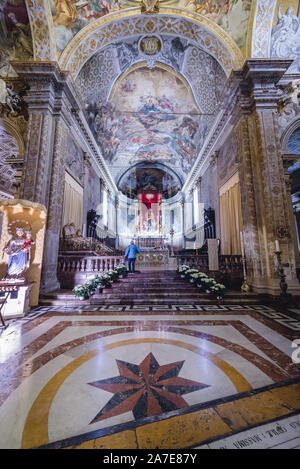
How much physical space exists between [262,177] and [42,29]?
878cm

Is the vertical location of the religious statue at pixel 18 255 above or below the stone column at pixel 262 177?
below

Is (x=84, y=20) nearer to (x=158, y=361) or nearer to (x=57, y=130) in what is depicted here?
(x=57, y=130)

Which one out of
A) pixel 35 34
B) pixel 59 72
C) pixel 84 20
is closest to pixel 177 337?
pixel 59 72

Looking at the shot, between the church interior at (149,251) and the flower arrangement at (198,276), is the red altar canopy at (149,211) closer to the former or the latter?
the church interior at (149,251)

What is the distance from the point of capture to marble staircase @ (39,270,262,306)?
4883 mm

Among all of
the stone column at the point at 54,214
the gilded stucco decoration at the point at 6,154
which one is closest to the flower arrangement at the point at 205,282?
the stone column at the point at 54,214

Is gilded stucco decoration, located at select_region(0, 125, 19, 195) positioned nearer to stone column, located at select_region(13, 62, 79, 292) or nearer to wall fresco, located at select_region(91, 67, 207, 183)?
stone column, located at select_region(13, 62, 79, 292)

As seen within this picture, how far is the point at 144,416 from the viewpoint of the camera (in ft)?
4.42

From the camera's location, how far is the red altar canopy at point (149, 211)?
816 inches

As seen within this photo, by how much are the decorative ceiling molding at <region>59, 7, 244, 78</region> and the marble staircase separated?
7.85 m

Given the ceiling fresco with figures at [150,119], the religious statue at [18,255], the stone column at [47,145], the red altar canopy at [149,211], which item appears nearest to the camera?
the religious statue at [18,255]

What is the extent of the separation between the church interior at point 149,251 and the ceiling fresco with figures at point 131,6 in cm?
5

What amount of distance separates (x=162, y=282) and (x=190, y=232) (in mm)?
11056

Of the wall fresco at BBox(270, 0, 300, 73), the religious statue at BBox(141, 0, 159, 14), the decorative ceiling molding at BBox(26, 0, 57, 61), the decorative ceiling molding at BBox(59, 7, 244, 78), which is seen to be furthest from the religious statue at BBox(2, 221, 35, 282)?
the wall fresco at BBox(270, 0, 300, 73)
